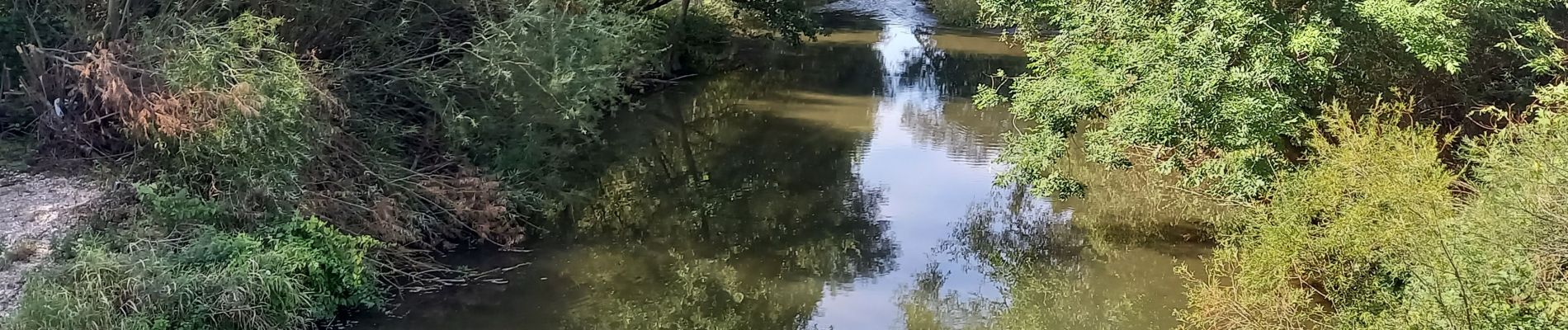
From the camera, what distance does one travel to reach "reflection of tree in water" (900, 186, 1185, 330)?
1002 centimetres

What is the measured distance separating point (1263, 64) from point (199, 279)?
836 cm

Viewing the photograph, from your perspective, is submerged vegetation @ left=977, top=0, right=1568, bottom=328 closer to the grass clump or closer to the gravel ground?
the grass clump

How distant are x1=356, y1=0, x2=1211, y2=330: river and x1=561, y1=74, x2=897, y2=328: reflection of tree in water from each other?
31 millimetres

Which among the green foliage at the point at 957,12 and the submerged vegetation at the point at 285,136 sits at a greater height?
the submerged vegetation at the point at 285,136

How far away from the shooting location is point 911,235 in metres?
12.6

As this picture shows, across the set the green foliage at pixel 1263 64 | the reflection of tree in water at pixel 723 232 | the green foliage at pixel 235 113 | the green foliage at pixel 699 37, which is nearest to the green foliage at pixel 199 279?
the green foliage at pixel 235 113

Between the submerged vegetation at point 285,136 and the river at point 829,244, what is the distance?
0.74 meters

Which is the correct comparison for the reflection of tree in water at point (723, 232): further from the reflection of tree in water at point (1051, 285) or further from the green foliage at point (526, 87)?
the green foliage at point (526, 87)

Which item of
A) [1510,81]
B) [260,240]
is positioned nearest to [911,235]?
[1510,81]

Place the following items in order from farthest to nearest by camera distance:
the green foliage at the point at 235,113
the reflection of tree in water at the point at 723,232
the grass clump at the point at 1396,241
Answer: the reflection of tree in water at the point at 723,232, the green foliage at the point at 235,113, the grass clump at the point at 1396,241

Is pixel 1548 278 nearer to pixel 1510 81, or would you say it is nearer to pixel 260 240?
pixel 1510 81

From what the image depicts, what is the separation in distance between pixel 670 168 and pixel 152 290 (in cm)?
894

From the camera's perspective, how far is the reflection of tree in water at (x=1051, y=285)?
10016 millimetres

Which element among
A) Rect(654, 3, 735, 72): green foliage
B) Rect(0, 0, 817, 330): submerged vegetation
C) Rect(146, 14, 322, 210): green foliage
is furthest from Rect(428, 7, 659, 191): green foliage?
Rect(654, 3, 735, 72): green foliage
